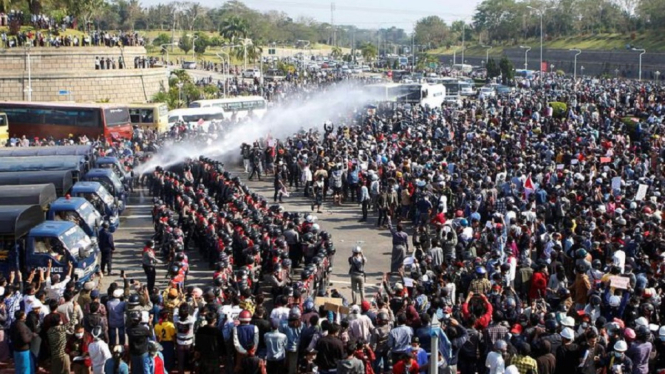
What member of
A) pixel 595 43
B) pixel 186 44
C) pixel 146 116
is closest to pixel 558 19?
pixel 595 43

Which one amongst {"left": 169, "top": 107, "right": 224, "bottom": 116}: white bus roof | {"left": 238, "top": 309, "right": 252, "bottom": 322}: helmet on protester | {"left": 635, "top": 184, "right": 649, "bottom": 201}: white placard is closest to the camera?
{"left": 238, "top": 309, "right": 252, "bottom": 322}: helmet on protester

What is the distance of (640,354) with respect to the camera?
1186cm

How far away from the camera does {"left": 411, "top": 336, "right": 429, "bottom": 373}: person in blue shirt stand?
1166 centimetres

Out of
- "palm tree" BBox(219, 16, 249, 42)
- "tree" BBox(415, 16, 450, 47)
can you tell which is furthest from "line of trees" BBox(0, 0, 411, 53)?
"tree" BBox(415, 16, 450, 47)

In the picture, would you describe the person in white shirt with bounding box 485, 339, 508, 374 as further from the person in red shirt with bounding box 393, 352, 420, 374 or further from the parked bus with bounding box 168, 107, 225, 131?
the parked bus with bounding box 168, 107, 225, 131

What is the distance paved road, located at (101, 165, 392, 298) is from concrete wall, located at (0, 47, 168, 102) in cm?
2366

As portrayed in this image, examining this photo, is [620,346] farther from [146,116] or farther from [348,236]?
[146,116]

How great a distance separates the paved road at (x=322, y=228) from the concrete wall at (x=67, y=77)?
2366 centimetres

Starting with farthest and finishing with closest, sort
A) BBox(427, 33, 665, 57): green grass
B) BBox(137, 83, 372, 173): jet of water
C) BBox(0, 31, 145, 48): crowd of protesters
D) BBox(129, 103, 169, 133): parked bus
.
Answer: BBox(427, 33, 665, 57): green grass < BBox(0, 31, 145, 48): crowd of protesters < BBox(129, 103, 169, 133): parked bus < BBox(137, 83, 372, 173): jet of water

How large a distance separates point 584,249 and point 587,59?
83784 millimetres

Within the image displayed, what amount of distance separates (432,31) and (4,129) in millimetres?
125528

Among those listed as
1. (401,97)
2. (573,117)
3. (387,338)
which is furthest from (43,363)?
(401,97)

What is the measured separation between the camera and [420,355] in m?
11.8

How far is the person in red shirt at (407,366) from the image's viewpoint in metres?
11.3
